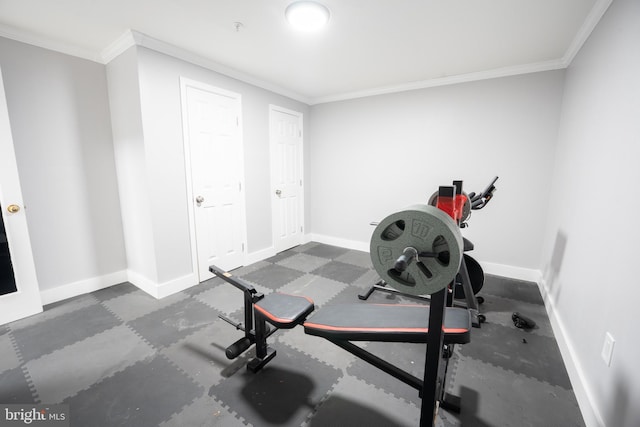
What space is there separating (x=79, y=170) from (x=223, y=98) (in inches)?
63.7

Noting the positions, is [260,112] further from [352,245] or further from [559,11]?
[559,11]

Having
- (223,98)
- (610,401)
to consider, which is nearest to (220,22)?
(223,98)

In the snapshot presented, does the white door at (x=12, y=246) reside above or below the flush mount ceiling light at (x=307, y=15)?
below

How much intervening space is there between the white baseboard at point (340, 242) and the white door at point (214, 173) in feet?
5.26

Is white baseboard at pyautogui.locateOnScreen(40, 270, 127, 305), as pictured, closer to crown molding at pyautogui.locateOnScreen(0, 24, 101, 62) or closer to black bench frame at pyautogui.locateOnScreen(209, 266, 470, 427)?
black bench frame at pyautogui.locateOnScreen(209, 266, 470, 427)

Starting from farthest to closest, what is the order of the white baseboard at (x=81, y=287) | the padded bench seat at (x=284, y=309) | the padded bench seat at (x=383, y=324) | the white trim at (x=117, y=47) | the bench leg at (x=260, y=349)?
the white baseboard at (x=81, y=287) < the white trim at (x=117, y=47) < the bench leg at (x=260, y=349) < the padded bench seat at (x=284, y=309) < the padded bench seat at (x=383, y=324)

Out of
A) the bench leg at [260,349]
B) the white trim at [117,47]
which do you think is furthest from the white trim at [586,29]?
the white trim at [117,47]

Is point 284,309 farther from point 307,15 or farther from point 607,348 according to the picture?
point 307,15

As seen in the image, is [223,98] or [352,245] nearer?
[223,98]

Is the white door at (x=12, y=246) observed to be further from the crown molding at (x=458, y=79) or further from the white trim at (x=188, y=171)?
the crown molding at (x=458, y=79)

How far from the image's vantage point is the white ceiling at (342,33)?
72.6 inches

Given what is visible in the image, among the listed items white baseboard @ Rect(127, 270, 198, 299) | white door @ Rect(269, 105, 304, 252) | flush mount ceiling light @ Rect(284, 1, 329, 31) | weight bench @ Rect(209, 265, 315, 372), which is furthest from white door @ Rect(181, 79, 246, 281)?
flush mount ceiling light @ Rect(284, 1, 329, 31)

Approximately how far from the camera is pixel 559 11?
188cm

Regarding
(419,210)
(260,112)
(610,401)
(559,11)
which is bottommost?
(610,401)
